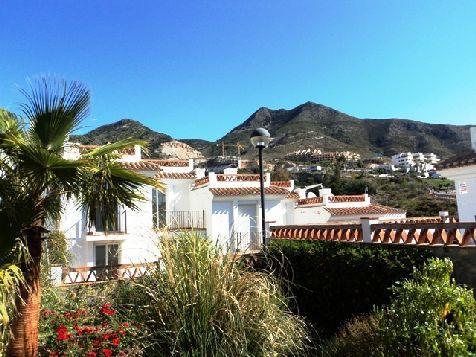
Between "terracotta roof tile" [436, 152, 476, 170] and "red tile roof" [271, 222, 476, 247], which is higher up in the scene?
"terracotta roof tile" [436, 152, 476, 170]

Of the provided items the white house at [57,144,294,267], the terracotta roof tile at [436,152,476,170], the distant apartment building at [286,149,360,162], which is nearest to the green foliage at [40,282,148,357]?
the white house at [57,144,294,267]

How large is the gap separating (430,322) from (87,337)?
374cm

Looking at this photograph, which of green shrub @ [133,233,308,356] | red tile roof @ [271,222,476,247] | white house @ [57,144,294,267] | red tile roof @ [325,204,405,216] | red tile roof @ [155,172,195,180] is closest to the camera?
green shrub @ [133,233,308,356]

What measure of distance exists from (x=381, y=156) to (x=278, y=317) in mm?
82646

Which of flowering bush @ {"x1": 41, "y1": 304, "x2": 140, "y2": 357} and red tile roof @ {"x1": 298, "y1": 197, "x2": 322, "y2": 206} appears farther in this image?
red tile roof @ {"x1": 298, "y1": 197, "x2": 322, "y2": 206}

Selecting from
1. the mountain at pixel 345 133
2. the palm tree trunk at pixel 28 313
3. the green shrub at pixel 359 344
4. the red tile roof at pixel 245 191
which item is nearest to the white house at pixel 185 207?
the red tile roof at pixel 245 191

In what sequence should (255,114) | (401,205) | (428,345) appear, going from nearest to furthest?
1. (428,345)
2. (401,205)
3. (255,114)

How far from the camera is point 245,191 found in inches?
887

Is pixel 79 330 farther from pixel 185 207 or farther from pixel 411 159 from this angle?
pixel 411 159

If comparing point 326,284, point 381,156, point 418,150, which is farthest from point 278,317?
point 418,150

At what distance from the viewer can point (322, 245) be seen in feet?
34.1

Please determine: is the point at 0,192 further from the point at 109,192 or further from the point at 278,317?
the point at 278,317

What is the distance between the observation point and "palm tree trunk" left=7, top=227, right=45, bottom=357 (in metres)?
4.21

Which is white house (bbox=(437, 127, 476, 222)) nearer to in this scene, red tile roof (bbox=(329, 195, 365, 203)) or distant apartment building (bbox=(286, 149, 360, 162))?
red tile roof (bbox=(329, 195, 365, 203))
